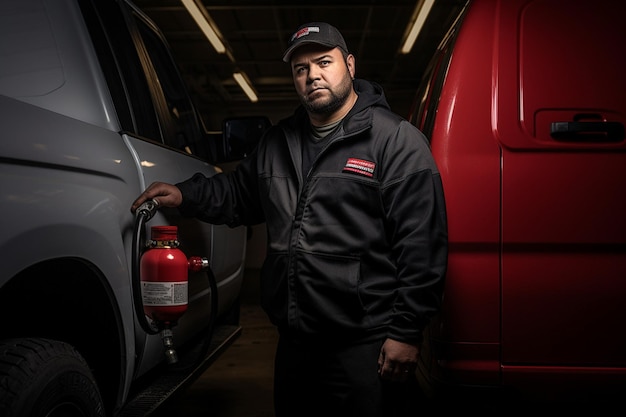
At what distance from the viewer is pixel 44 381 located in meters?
1.32

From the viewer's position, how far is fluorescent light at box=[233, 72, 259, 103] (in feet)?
42.9

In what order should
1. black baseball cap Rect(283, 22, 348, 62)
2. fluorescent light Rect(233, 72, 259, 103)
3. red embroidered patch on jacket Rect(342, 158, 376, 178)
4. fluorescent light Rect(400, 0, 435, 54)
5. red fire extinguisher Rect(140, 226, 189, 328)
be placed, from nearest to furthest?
red fire extinguisher Rect(140, 226, 189, 328) < red embroidered patch on jacket Rect(342, 158, 376, 178) < black baseball cap Rect(283, 22, 348, 62) < fluorescent light Rect(400, 0, 435, 54) < fluorescent light Rect(233, 72, 259, 103)

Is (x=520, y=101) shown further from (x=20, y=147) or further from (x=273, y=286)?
(x=20, y=147)

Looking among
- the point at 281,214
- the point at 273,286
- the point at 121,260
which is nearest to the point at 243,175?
the point at 281,214

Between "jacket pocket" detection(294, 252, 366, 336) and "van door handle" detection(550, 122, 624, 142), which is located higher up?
"van door handle" detection(550, 122, 624, 142)

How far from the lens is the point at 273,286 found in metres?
2.23

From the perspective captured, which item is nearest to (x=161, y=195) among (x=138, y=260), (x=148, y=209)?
(x=148, y=209)

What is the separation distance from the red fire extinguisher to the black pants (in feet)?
1.82

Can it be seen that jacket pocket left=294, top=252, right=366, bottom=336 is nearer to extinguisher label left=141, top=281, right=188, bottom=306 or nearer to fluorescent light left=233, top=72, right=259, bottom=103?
extinguisher label left=141, top=281, right=188, bottom=306

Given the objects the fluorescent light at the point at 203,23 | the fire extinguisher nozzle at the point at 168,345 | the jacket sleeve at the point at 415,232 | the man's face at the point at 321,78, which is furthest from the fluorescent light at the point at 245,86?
the fire extinguisher nozzle at the point at 168,345

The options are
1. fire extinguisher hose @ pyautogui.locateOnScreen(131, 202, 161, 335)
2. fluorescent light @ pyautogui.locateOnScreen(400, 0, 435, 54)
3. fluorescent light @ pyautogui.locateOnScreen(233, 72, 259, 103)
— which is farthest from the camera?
fluorescent light @ pyautogui.locateOnScreen(233, 72, 259, 103)

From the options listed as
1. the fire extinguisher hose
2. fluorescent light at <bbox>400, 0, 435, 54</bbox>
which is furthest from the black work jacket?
fluorescent light at <bbox>400, 0, 435, 54</bbox>

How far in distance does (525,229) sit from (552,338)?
0.41 meters

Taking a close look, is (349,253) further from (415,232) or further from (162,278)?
(162,278)
